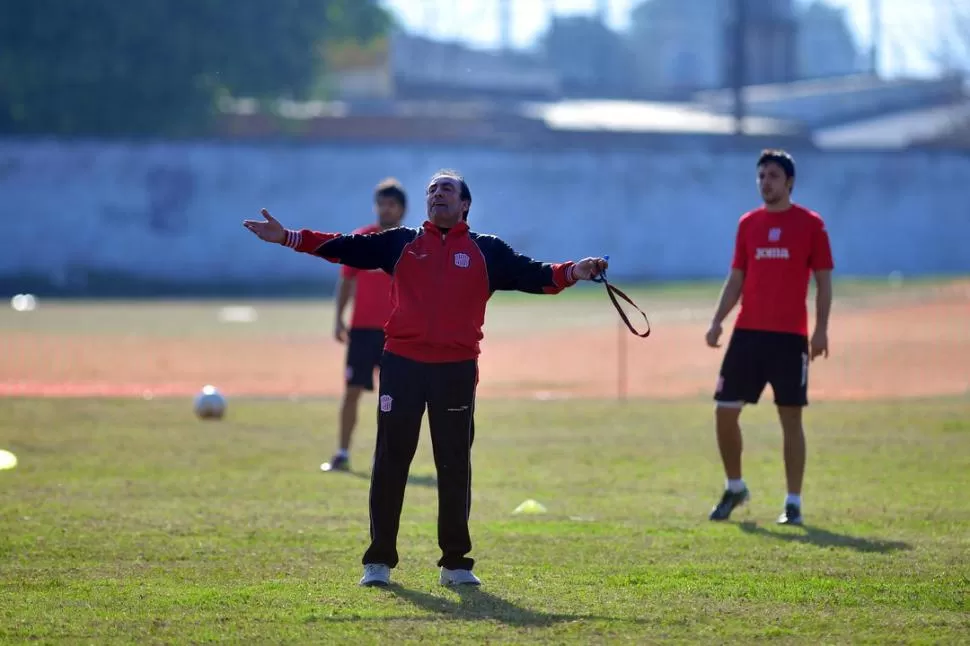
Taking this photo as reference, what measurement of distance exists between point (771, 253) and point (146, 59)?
40.3 metres

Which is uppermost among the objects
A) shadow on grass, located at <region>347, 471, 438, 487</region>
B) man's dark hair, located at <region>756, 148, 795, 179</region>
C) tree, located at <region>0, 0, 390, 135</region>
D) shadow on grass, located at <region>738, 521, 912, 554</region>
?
tree, located at <region>0, 0, 390, 135</region>

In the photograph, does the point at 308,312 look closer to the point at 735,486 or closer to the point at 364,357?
the point at 364,357

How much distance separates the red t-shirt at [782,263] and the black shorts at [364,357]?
3.57m

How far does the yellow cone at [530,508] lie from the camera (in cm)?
1058

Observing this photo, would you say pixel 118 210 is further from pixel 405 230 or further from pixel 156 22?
pixel 405 230

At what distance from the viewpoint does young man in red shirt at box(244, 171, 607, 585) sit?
7.81 metres

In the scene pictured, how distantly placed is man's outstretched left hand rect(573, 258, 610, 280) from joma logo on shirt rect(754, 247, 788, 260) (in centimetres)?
286

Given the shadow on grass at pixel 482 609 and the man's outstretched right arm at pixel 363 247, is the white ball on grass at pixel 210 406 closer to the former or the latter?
the man's outstretched right arm at pixel 363 247

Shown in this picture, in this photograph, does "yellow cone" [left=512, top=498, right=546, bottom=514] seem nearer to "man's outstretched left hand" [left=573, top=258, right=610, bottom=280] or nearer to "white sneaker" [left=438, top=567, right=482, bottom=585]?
"white sneaker" [left=438, top=567, right=482, bottom=585]

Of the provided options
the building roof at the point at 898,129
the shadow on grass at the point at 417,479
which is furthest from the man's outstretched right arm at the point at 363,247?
the building roof at the point at 898,129

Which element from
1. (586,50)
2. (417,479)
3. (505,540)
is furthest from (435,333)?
(586,50)

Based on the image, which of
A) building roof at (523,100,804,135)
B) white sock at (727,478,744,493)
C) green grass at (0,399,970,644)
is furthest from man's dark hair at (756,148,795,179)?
building roof at (523,100,804,135)

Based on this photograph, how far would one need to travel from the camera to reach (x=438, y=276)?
7809 millimetres

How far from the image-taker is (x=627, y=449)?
14242 mm
